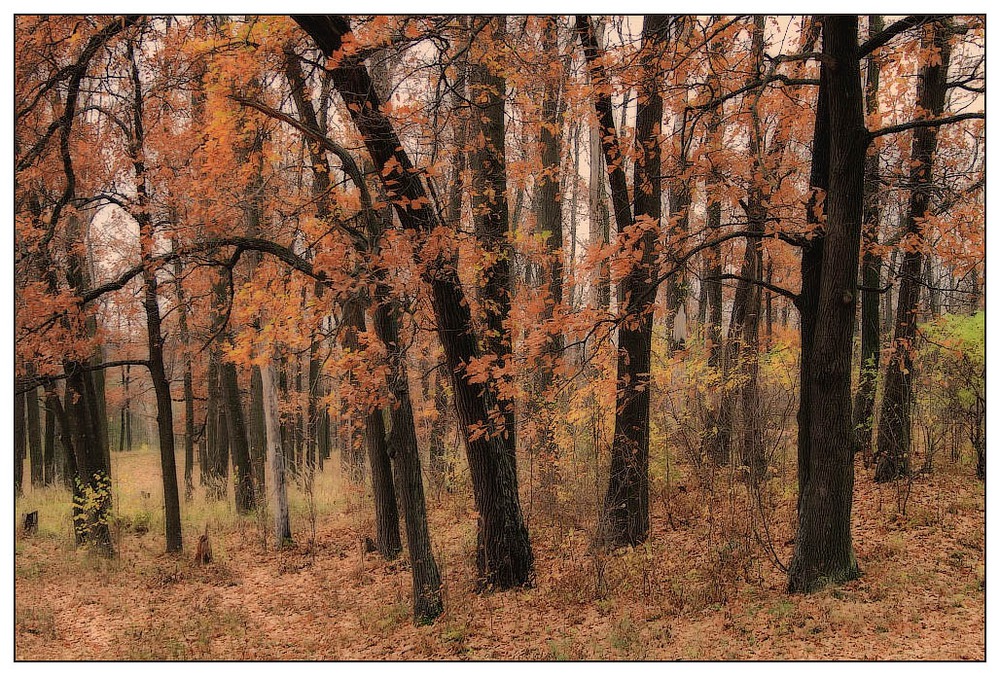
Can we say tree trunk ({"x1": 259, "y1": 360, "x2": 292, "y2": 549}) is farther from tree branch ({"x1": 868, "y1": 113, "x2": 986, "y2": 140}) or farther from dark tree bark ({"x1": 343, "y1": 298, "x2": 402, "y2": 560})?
tree branch ({"x1": 868, "y1": 113, "x2": 986, "y2": 140})

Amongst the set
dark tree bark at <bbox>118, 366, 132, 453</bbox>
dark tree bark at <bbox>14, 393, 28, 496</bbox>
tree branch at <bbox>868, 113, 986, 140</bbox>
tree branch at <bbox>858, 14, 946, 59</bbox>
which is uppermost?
tree branch at <bbox>858, 14, 946, 59</bbox>

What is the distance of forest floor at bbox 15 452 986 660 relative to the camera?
14.6 ft

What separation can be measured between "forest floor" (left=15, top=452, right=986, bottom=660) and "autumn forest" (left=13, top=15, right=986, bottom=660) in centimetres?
4

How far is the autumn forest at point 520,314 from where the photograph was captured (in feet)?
16.0

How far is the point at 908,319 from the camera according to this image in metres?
7.45

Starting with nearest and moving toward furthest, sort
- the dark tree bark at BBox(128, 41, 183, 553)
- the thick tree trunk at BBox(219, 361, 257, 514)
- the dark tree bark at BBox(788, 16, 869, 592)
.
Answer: the dark tree bark at BBox(788, 16, 869, 592)
the dark tree bark at BBox(128, 41, 183, 553)
the thick tree trunk at BBox(219, 361, 257, 514)

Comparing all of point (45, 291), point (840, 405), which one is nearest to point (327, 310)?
point (45, 291)

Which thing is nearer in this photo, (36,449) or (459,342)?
(459,342)

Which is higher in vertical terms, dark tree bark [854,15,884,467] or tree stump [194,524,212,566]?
dark tree bark [854,15,884,467]

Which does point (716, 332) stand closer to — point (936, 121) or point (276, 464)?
point (936, 121)

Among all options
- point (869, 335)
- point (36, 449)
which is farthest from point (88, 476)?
point (869, 335)

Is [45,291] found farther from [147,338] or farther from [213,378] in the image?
[213,378]

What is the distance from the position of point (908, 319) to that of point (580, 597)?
513 cm

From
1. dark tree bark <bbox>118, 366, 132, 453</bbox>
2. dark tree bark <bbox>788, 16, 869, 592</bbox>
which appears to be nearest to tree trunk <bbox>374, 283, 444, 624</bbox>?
dark tree bark <bbox>788, 16, 869, 592</bbox>
